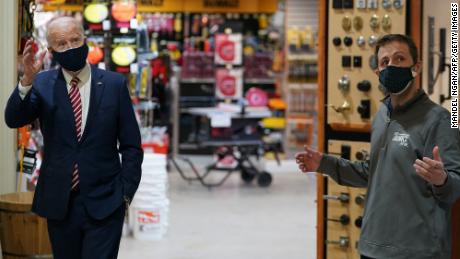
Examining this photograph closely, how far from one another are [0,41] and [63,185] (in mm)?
1720

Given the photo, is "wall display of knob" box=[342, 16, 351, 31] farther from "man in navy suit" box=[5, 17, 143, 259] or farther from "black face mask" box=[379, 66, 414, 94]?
"black face mask" box=[379, 66, 414, 94]

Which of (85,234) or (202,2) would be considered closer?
(85,234)

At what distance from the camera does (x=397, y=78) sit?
3176mm

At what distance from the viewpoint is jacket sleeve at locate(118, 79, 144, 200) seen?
373cm

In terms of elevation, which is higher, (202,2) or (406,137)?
(202,2)

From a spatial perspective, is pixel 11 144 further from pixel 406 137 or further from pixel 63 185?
pixel 406 137

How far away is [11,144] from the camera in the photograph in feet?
16.6

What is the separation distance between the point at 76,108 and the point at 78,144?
0.17m

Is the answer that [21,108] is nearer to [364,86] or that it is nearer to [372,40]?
[364,86]

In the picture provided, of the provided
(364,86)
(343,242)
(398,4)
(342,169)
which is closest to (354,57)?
(364,86)

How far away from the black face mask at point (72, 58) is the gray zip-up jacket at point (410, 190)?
138 centimetres

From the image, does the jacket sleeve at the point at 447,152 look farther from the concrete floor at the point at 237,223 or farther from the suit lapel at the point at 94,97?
the concrete floor at the point at 237,223

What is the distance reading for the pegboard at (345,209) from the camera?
549 cm

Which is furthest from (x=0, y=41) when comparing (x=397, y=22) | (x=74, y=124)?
(x=397, y=22)
